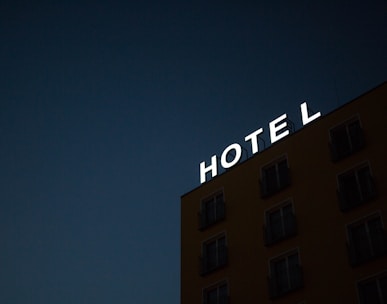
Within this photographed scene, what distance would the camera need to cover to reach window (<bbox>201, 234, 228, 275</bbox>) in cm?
4912

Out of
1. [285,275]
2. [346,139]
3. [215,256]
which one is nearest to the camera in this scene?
[285,275]

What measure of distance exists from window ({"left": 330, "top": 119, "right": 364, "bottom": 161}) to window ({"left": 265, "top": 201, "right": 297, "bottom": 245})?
494cm

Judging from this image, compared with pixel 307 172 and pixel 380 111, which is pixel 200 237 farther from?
pixel 380 111

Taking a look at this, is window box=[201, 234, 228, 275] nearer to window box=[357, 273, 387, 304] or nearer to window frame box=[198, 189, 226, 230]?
window frame box=[198, 189, 226, 230]

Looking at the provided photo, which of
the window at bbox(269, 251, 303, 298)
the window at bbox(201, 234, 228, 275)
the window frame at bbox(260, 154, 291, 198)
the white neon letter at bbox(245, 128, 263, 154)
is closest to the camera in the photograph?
the window at bbox(269, 251, 303, 298)

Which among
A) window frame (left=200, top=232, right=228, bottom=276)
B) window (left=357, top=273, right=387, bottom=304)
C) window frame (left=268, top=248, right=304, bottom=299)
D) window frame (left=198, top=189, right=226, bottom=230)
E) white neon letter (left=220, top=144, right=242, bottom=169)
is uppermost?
white neon letter (left=220, top=144, right=242, bottom=169)

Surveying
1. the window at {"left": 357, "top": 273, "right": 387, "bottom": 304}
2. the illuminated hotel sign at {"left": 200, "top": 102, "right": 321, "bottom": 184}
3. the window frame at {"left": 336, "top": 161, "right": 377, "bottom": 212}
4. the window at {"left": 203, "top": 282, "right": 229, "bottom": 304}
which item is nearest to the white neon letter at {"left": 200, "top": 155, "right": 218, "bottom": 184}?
the illuminated hotel sign at {"left": 200, "top": 102, "right": 321, "bottom": 184}

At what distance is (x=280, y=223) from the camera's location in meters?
47.2

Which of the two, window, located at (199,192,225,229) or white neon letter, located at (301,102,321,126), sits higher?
white neon letter, located at (301,102,321,126)

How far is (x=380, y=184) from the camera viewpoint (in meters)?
42.6

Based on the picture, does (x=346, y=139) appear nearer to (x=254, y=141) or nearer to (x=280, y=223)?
(x=280, y=223)

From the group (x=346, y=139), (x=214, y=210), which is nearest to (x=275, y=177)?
(x=214, y=210)

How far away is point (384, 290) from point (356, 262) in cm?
249

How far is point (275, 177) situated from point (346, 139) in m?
6.16
